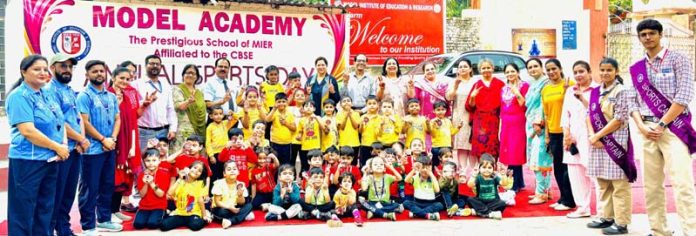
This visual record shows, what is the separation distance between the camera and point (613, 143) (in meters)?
5.36

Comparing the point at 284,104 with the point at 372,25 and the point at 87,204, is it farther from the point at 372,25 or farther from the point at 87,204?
the point at 372,25

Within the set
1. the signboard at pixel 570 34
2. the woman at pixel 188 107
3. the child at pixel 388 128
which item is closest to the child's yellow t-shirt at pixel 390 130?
the child at pixel 388 128

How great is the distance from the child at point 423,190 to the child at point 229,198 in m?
1.44

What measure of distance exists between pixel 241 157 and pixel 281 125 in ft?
2.14

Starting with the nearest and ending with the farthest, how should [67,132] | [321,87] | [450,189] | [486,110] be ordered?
[67,132]
[450,189]
[486,110]
[321,87]

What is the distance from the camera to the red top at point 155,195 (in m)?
5.75

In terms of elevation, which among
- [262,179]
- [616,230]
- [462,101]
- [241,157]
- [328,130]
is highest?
[462,101]

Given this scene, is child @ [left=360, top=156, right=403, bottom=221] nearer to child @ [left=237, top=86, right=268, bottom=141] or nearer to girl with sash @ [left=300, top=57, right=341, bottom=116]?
child @ [left=237, top=86, right=268, bottom=141]

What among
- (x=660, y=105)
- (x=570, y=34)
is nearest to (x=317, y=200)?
(x=660, y=105)

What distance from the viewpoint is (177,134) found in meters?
6.65

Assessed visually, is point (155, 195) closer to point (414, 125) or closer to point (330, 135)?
point (330, 135)

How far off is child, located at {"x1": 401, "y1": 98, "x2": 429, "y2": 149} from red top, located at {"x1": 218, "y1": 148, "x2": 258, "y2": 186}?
1522 millimetres

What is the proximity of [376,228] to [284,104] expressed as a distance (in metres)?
1.70

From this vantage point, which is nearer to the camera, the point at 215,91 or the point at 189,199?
the point at 189,199
